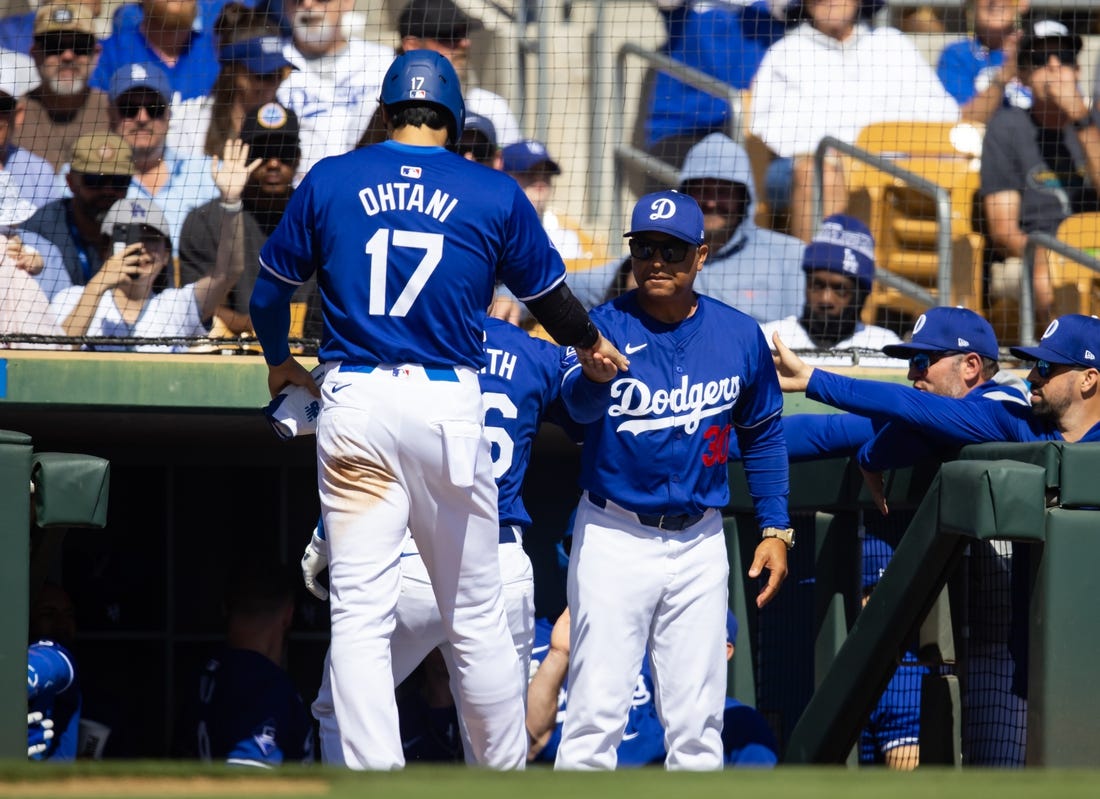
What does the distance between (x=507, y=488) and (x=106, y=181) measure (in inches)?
114

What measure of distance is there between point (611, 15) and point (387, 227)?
17.7 ft

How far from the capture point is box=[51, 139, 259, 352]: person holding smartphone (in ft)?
19.2

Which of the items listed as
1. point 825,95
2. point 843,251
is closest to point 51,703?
point 843,251

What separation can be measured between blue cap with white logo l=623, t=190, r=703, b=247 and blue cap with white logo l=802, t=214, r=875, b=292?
2.26 meters

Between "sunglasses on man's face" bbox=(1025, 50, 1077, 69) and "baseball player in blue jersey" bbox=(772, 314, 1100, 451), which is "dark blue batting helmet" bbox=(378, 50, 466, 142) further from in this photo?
"sunglasses on man's face" bbox=(1025, 50, 1077, 69)

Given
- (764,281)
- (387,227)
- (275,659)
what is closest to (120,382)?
(275,659)

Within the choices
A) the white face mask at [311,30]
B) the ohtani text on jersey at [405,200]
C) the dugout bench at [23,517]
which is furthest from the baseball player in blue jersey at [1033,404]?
the white face mask at [311,30]

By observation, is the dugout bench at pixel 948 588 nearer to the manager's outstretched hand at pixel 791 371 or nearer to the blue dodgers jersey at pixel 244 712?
the manager's outstretched hand at pixel 791 371

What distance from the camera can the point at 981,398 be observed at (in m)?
4.45

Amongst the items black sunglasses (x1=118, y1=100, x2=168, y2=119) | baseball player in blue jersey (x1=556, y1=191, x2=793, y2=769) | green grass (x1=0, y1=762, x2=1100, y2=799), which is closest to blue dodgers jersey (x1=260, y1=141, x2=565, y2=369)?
baseball player in blue jersey (x1=556, y1=191, x2=793, y2=769)

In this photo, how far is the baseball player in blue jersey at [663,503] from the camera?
12.8 ft

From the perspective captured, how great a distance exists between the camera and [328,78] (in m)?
6.96

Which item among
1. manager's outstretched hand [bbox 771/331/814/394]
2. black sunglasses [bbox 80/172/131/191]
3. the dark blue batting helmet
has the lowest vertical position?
manager's outstretched hand [bbox 771/331/814/394]

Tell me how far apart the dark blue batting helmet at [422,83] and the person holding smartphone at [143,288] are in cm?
237
